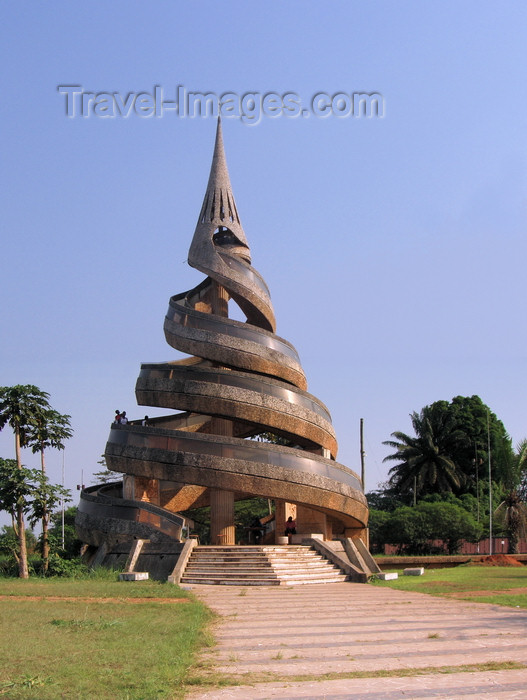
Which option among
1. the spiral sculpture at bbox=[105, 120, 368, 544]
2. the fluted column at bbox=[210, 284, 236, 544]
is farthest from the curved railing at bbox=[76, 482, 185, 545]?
the fluted column at bbox=[210, 284, 236, 544]

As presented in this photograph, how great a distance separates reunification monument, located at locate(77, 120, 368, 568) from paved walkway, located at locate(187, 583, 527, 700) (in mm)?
8736

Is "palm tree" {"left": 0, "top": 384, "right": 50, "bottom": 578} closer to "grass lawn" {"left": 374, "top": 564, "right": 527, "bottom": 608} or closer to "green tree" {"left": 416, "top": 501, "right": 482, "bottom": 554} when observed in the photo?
"grass lawn" {"left": 374, "top": 564, "right": 527, "bottom": 608}

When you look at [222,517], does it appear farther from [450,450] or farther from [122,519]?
[450,450]

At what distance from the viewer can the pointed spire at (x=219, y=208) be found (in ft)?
107

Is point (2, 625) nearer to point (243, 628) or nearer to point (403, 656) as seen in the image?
point (243, 628)

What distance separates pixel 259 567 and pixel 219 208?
17.7m

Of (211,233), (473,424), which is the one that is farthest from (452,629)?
(473,424)

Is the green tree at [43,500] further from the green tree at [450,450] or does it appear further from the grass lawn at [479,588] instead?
the green tree at [450,450]

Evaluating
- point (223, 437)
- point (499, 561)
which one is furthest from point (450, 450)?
point (223, 437)

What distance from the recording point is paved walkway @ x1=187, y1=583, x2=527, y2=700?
6.76 meters

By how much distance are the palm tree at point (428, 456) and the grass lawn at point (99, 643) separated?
46615 millimetres

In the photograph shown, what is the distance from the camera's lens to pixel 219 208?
3347 centimetres

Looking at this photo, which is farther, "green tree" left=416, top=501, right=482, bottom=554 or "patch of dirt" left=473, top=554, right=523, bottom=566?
"green tree" left=416, top=501, right=482, bottom=554

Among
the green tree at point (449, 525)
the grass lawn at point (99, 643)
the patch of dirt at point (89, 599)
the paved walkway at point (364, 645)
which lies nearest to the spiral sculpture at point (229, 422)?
the paved walkway at point (364, 645)
